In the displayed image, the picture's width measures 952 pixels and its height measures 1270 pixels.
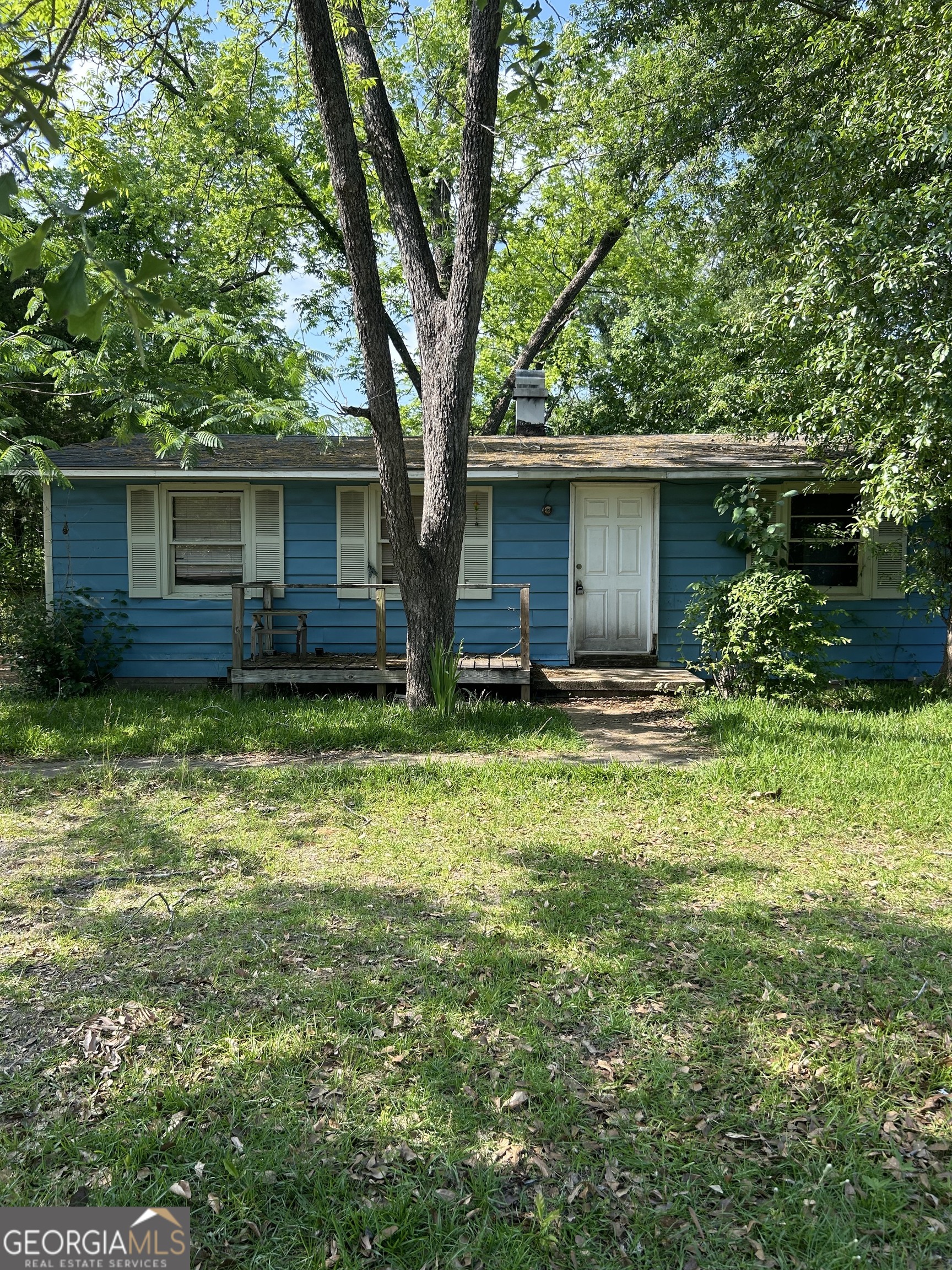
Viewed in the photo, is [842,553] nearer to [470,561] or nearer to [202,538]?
[470,561]

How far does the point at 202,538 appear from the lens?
1074 cm

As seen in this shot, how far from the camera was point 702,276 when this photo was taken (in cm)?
2058

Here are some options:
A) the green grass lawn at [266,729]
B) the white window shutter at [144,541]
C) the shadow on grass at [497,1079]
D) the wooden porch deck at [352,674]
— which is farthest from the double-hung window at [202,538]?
the shadow on grass at [497,1079]

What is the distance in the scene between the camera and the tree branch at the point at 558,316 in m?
15.8

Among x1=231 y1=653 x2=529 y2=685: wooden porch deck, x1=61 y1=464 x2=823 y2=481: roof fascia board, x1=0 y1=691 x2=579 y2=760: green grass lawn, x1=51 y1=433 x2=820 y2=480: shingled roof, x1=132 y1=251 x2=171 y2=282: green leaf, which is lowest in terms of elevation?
x1=0 y1=691 x2=579 y2=760: green grass lawn

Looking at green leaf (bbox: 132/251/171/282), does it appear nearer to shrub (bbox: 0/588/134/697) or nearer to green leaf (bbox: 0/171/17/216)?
green leaf (bbox: 0/171/17/216)

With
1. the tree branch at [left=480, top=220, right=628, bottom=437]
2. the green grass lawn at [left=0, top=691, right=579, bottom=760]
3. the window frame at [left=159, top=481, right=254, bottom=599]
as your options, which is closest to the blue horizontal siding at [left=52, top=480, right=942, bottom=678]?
the window frame at [left=159, top=481, right=254, bottom=599]

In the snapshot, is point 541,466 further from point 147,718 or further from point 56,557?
point 56,557

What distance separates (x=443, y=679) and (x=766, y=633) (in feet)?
11.1

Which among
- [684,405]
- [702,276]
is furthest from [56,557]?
[702,276]

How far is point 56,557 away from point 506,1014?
31.0 ft

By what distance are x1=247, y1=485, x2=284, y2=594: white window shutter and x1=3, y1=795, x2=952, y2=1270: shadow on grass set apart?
22.4 feet

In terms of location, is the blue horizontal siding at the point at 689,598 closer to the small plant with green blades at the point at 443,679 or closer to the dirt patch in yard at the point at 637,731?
the dirt patch in yard at the point at 637,731

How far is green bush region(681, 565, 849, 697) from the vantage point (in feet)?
27.7
